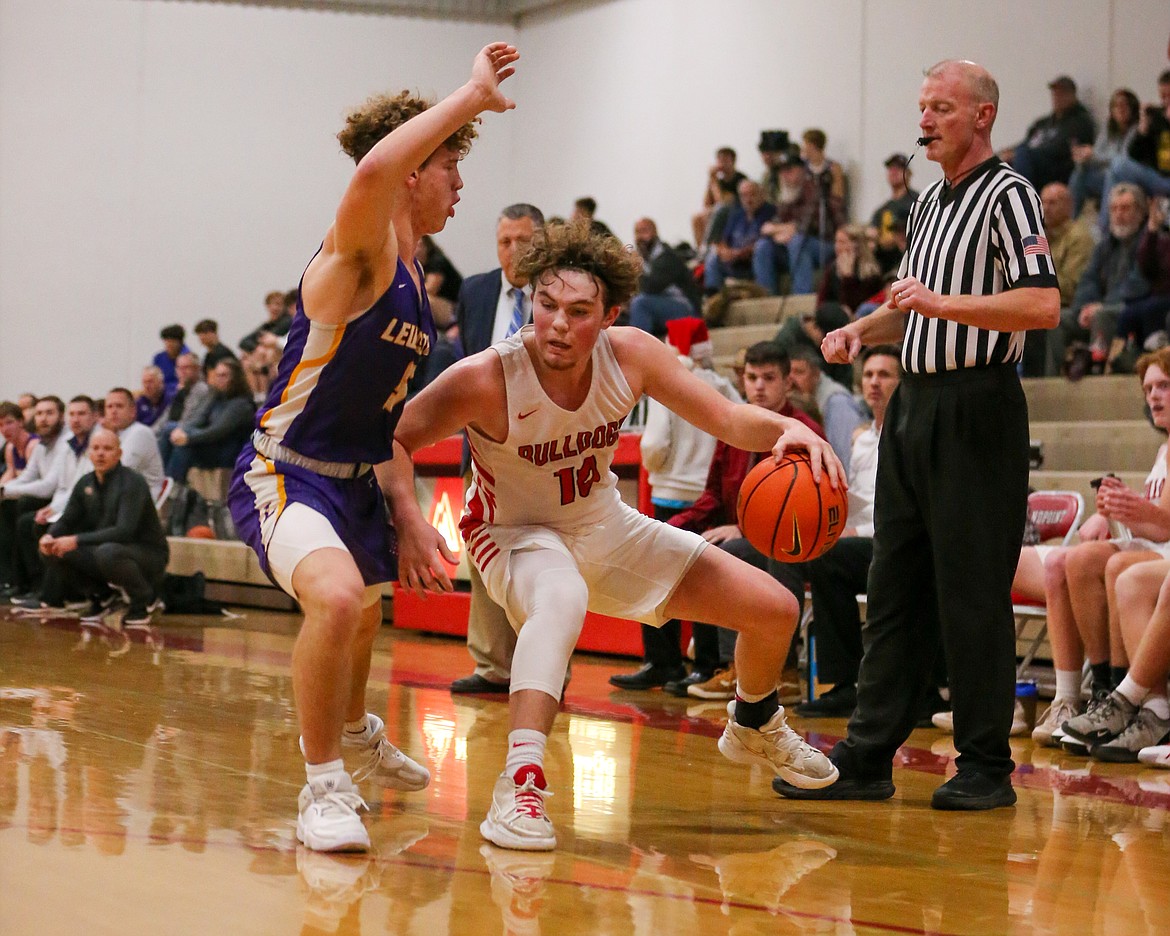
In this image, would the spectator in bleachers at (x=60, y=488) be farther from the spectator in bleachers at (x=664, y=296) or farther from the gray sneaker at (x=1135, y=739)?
the gray sneaker at (x=1135, y=739)

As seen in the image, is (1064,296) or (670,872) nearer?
(670,872)

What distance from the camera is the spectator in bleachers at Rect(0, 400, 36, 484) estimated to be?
1331cm

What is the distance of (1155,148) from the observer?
35.8ft

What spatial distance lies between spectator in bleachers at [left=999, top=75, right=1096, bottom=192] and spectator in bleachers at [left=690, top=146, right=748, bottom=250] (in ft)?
10.7

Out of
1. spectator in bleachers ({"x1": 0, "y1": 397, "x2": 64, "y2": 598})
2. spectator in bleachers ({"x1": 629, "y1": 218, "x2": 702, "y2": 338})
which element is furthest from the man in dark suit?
spectator in bleachers ({"x1": 0, "y1": 397, "x2": 64, "y2": 598})

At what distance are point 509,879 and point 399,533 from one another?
1.00 m

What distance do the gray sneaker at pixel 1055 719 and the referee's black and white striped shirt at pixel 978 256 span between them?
80.9 inches

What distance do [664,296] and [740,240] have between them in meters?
1.83

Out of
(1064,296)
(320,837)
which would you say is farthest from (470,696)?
(1064,296)

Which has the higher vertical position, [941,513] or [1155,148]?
[1155,148]

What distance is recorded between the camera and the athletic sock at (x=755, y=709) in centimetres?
424

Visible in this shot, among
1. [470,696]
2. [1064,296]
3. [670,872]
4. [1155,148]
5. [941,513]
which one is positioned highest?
[1155,148]

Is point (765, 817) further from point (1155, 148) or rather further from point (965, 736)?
point (1155, 148)

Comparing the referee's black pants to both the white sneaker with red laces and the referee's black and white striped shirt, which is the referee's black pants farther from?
the white sneaker with red laces
